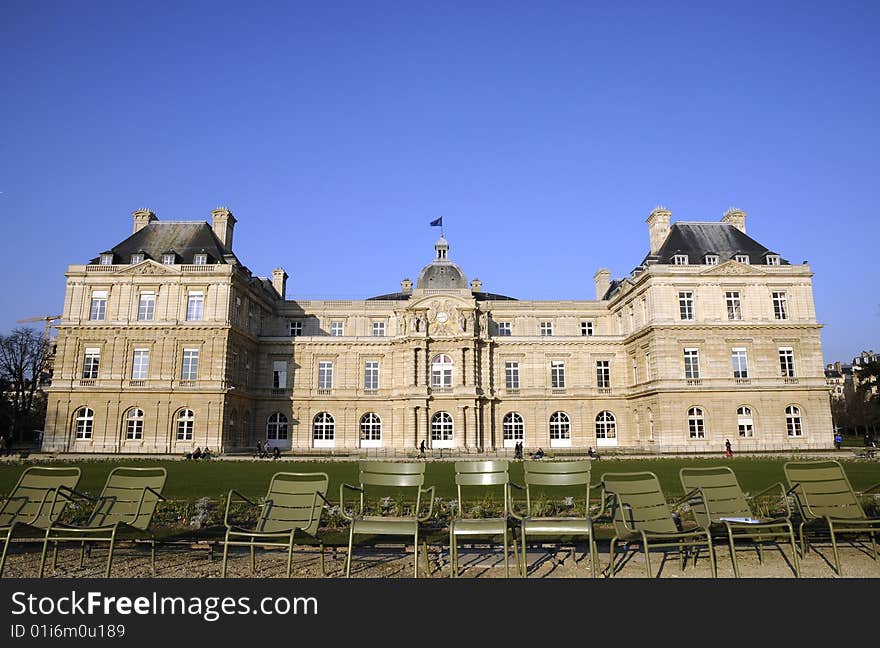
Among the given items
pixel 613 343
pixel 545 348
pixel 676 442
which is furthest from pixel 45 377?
pixel 676 442

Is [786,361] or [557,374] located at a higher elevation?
[786,361]

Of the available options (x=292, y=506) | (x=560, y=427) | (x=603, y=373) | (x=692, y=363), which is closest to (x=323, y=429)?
(x=560, y=427)

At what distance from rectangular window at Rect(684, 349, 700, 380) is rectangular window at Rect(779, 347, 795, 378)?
5.37m

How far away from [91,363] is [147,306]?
4.80m

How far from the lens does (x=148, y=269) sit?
3772 cm

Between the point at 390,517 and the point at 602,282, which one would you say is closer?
the point at 390,517

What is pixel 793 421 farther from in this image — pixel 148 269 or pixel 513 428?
pixel 148 269

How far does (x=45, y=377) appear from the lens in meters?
64.1

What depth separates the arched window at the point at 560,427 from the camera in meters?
42.4

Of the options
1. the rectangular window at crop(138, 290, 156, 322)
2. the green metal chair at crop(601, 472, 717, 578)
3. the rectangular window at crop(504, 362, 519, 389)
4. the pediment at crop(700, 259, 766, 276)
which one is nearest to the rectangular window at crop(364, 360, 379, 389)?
the rectangular window at crop(504, 362, 519, 389)

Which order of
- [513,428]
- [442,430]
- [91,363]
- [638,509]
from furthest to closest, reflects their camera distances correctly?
[513,428] → [442,430] → [91,363] → [638,509]

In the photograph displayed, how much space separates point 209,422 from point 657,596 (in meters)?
35.6

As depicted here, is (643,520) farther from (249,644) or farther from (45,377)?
(45,377)

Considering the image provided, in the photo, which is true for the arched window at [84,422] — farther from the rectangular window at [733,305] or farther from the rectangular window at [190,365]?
the rectangular window at [733,305]
